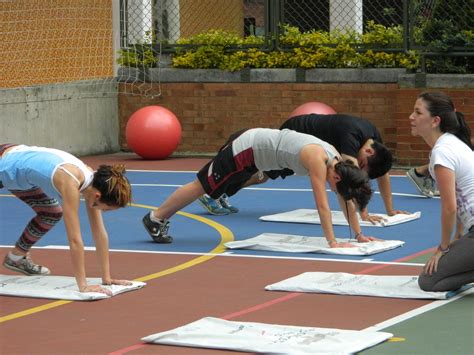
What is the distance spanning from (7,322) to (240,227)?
4.36 meters

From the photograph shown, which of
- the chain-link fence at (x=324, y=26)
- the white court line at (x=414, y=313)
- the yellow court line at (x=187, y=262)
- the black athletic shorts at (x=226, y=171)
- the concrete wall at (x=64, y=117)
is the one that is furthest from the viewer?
the concrete wall at (x=64, y=117)

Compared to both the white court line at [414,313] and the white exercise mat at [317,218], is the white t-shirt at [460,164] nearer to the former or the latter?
the white court line at [414,313]

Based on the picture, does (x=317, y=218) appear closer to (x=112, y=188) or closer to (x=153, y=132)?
(x=112, y=188)

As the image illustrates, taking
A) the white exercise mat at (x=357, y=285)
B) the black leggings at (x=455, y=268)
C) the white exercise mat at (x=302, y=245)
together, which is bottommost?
the white exercise mat at (x=302, y=245)

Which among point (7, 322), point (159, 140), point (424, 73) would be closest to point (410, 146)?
point (424, 73)

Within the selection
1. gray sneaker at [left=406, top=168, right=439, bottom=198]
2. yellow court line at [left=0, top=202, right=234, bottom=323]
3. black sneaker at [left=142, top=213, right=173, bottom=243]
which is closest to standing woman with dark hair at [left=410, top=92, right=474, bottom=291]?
yellow court line at [left=0, top=202, right=234, bottom=323]

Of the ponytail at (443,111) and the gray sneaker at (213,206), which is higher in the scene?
the ponytail at (443,111)

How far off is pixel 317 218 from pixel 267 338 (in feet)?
16.6

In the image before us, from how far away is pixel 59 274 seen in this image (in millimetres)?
9023

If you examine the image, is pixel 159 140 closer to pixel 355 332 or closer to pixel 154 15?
pixel 154 15

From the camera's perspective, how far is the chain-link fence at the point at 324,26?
16406 millimetres

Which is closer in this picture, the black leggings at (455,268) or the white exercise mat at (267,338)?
the white exercise mat at (267,338)

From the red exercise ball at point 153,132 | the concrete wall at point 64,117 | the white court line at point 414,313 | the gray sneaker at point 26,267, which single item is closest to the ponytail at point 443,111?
the white court line at point 414,313

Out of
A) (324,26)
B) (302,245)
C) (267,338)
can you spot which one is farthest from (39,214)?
(324,26)
